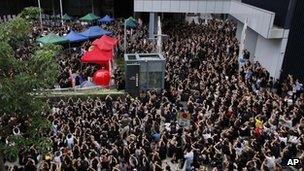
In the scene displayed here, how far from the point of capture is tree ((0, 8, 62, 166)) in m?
8.30

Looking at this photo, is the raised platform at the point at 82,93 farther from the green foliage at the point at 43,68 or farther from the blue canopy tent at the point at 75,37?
the green foliage at the point at 43,68

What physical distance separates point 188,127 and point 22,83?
8561 millimetres

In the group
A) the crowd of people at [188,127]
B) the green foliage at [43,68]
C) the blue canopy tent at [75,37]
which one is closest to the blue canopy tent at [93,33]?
the blue canopy tent at [75,37]

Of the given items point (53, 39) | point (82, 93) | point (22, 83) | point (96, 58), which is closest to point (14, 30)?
point (22, 83)

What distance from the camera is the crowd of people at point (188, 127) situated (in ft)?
41.3

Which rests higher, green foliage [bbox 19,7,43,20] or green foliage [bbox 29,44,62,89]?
green foliage [bbox 19,7,43,20]

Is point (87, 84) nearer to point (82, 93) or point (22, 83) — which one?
point (82, 93)

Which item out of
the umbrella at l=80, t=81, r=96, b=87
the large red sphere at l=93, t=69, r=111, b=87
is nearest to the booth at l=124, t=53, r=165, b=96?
the large red sphere at l=93, t=69, r=111, b=87

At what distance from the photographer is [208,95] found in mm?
17688

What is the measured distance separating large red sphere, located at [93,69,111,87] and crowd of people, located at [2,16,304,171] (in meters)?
2.20

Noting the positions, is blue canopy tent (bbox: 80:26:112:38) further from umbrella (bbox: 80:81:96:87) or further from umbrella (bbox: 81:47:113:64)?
umbrella (bbox: 80:81:96:87)

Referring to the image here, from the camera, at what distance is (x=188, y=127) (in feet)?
50.8

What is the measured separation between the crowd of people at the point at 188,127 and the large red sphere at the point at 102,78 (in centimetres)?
220

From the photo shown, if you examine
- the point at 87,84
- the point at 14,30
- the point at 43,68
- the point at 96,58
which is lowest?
the point at 87,84
